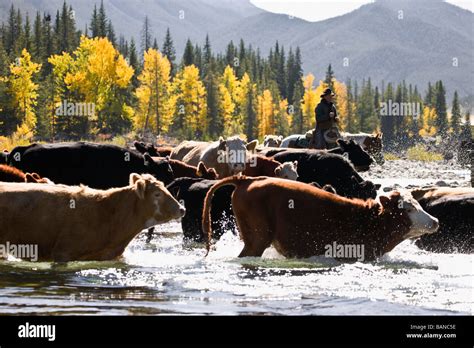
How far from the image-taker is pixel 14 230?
13.0 m

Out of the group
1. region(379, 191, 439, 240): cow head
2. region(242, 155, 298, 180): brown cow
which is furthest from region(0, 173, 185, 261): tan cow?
region(242, 155, 298, 180): brown cow

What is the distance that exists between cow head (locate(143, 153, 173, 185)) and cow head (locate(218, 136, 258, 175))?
175 centimetres

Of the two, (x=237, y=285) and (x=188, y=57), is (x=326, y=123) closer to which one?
(x=237, y=285)

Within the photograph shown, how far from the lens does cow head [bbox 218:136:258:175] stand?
2223 centimetres

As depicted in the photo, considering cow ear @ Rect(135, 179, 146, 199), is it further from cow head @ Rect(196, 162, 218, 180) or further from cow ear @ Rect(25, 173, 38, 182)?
cow head @ Rect(196, 162, 218, 180)

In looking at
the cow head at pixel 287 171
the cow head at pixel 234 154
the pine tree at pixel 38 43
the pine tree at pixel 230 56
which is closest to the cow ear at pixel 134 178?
the cow head at pixel 287 171

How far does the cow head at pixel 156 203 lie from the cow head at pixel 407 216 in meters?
3.06

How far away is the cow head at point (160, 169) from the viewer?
2109 centimetres

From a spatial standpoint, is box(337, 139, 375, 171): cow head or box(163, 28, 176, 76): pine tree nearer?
box(337, 139, 375, 171): cow head

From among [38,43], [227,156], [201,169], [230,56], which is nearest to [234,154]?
[227,156]

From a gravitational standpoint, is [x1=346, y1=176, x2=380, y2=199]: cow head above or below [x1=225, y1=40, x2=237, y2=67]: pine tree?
below

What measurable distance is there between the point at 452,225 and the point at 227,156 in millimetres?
8112

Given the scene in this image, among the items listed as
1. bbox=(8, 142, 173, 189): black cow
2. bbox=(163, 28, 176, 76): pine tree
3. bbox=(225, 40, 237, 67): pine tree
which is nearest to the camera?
bbox=(8, 142, 173, 189): black cow
